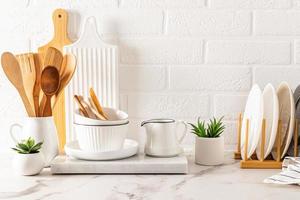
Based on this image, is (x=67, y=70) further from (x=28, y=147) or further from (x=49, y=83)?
(x=28, y=147)

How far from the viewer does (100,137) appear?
4.12 ft

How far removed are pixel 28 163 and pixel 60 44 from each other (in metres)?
0.42

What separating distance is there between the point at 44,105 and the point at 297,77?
756 mm

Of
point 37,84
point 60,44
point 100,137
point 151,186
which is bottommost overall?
point 151,186

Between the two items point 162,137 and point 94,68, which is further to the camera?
point 94,68

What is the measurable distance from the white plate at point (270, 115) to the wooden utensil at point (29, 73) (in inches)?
24.8

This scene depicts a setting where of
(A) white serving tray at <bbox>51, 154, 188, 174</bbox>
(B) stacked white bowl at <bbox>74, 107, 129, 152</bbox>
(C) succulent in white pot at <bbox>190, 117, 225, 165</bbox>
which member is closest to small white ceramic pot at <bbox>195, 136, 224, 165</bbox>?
(C) succulent in white pot at <bbox>190, 117, 225, 165</bbox>

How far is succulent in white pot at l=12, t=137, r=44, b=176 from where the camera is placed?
1218mm

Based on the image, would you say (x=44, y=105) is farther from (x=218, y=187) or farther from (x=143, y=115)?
(x=218, y=187)

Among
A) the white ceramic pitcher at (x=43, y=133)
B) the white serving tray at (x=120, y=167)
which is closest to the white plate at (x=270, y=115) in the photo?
the white serving tray at (x=120, y=167)

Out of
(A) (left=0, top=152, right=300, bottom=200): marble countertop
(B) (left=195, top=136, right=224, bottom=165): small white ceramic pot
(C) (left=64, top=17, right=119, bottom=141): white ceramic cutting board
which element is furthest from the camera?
(C) (left=64, top=17, right=119, bottom=141): white ceramic cutting board

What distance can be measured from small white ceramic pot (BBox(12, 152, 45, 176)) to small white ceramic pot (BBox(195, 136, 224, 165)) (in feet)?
1.41

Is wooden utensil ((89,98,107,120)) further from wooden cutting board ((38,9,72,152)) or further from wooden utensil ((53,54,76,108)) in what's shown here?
wooden cutting board ((38,9,72,152))

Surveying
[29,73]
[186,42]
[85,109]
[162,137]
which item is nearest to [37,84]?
[29,73]
